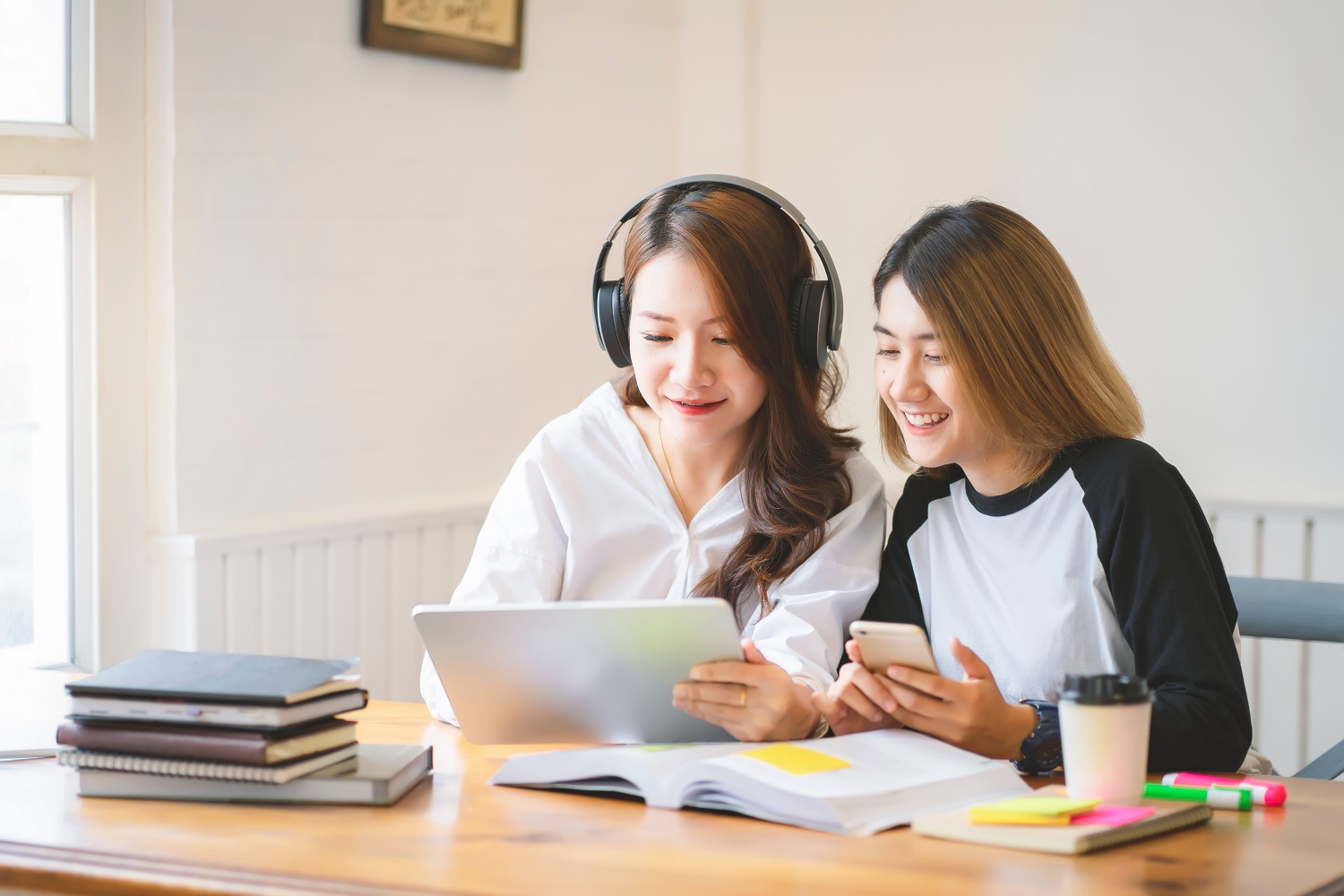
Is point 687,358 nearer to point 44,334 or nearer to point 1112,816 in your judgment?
point 1112,816

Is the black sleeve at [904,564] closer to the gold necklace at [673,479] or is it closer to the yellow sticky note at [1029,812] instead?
the gold necklace at [673,479]

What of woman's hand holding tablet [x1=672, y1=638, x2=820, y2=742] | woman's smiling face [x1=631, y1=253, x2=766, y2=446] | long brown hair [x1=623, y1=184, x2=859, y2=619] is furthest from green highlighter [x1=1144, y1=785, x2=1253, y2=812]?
woman's smiling face [x1=631, y1=253, x2=766, y2=446]

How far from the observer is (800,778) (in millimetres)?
1104

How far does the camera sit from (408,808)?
1.15 m

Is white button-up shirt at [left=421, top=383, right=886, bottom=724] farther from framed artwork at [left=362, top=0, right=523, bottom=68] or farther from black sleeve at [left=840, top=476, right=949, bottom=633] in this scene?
framed artwork at [left=362, top=0, right=523, bottom=68]

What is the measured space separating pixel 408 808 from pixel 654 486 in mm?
656

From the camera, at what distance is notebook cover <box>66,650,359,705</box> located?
1128 mm

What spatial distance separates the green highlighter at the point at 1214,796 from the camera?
1.15 meters

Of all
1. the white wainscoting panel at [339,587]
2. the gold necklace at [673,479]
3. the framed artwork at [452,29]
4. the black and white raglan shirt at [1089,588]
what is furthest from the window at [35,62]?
the black and white raglan shirt at [1089,588]

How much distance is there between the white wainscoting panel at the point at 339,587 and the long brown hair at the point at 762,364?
1.03 meters

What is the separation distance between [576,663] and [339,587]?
1.42 metres

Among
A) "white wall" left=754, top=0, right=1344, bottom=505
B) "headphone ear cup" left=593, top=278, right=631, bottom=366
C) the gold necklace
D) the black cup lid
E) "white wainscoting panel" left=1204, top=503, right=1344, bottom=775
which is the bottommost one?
"white wainscoting panel" left=1204, top=503, right=1344, bottom=775

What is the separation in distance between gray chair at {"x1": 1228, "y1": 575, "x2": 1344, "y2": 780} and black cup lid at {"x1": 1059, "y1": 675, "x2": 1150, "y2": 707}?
0.69m

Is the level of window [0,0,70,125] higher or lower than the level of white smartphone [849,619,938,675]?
higher
